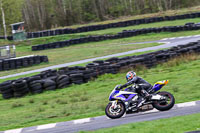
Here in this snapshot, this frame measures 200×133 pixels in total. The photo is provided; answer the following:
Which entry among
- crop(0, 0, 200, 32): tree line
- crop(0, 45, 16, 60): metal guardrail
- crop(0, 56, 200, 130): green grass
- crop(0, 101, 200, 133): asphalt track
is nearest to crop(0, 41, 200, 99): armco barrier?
crop(0, 56, 200, 130): green grass

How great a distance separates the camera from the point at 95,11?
235ft

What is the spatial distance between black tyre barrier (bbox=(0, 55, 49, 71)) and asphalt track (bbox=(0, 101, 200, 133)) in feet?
59.7

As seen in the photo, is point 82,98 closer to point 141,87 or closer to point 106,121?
point 106,121

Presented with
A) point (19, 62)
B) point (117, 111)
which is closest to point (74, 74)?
point (117, 111)

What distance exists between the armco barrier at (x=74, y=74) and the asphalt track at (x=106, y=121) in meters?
6.08

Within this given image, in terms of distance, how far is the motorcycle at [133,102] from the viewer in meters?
9.57

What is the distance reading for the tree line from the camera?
66.9m

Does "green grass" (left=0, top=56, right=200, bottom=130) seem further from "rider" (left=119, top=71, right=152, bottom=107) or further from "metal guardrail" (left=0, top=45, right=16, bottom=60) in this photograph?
"metal guardrail" (left=0, top=45, right=16, bottom=60)

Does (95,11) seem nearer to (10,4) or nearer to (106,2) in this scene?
(106,2)

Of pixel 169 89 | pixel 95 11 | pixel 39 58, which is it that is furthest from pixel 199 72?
pixel 95 11

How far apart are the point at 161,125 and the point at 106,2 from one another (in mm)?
68303

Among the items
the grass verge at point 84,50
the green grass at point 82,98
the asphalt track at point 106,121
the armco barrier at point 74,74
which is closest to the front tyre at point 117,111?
the asphalt track at point 106,121

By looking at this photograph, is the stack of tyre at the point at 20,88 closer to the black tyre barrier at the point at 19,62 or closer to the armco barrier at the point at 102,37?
the black tyre barrier at the point at 19,62

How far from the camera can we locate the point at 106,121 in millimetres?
9680
